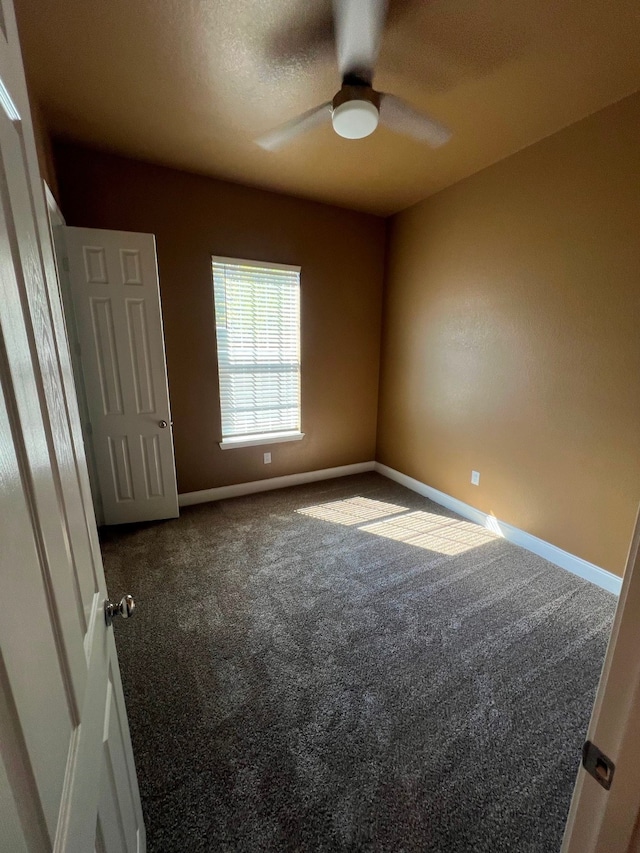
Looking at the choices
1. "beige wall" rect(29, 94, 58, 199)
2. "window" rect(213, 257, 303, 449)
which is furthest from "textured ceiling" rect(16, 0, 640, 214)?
"window" rect(213, 257, 303, 449)

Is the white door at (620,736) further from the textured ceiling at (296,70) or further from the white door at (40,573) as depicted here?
the textured ceiling at (296,70)

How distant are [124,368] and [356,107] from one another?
7.23ft

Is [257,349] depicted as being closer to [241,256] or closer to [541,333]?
[241,256]

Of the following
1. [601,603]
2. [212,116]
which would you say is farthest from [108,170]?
[601,603]

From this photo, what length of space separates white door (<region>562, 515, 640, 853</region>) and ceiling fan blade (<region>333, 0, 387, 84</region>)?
75.2 inches

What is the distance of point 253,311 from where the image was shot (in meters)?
3.31

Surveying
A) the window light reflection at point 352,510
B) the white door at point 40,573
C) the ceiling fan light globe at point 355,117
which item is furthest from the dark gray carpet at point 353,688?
the ceiling fan light globe at point 355,117

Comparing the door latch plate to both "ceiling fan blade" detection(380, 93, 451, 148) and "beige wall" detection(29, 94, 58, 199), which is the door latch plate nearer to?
"ceiling fan blade" detection(380, 93, 451, 148)

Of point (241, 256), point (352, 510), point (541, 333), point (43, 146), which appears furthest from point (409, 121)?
point (352, 510)

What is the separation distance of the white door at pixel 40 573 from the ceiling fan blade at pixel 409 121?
5.46 feet

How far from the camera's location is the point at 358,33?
145cm

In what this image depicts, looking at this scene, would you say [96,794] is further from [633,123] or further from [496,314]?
[633,123]

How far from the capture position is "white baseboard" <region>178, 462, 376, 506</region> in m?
3.37

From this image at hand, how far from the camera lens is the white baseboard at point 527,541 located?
2289 mm
